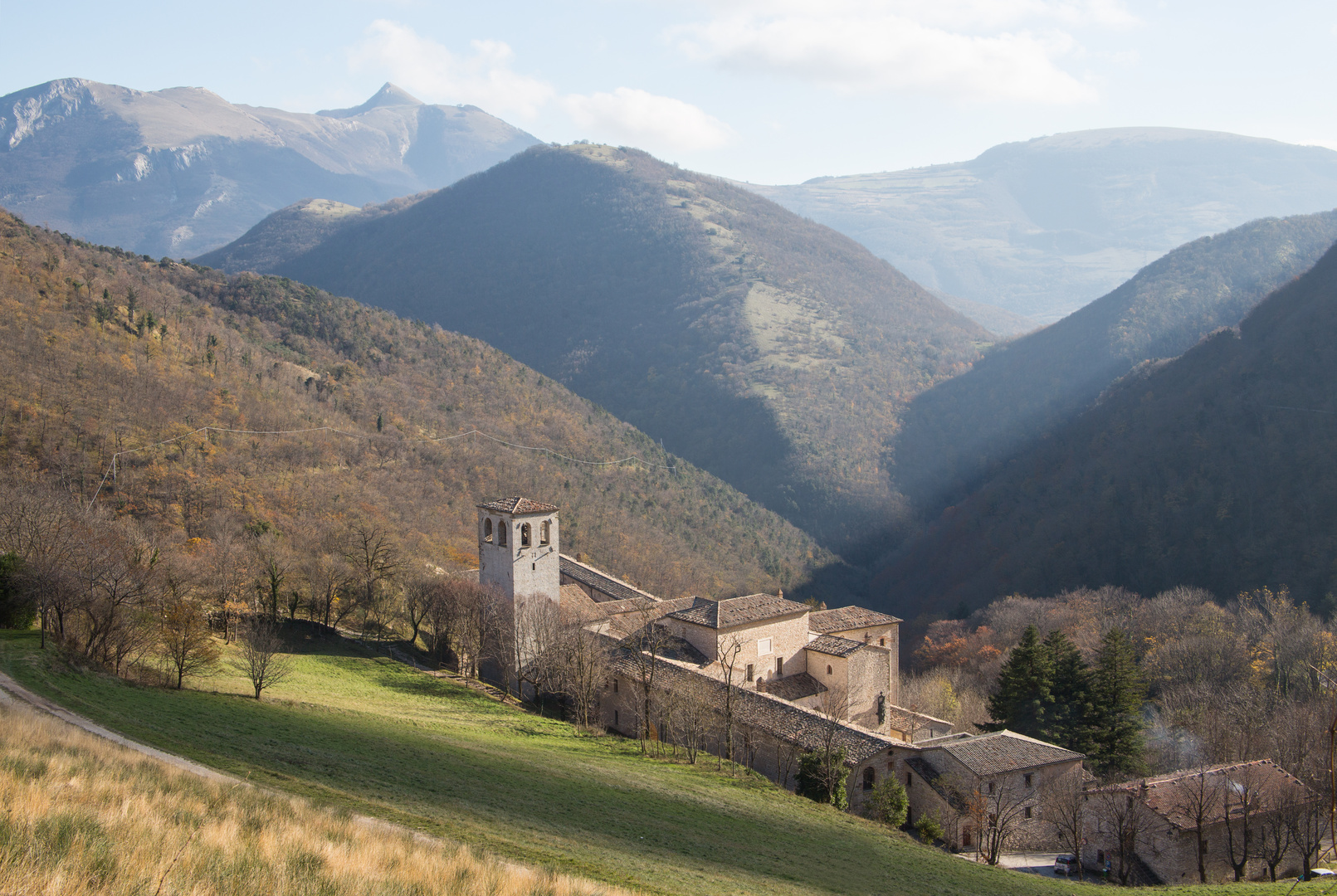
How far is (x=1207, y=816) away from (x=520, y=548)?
1070 inches

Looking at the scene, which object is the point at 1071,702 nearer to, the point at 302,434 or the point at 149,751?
the point at 149,751

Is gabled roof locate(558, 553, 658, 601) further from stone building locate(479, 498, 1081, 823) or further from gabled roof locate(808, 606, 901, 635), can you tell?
gabled roof locate(808, 606, 901, 635)

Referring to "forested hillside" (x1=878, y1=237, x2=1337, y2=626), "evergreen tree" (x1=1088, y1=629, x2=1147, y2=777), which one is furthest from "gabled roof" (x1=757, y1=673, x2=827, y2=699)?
"forested hillside" (x1=878, y1=237, x2=1337, y2=626)

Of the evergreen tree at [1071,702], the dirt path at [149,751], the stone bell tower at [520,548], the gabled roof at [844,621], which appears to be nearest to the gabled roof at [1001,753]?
the evergreen tree at [1071,702]

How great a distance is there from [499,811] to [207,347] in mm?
61988

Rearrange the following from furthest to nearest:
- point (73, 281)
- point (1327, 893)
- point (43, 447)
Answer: point (73, 281) < point (43, 447) < point (1327, 893)

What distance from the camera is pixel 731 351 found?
545 feet

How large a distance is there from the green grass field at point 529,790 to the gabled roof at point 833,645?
33.7 feet

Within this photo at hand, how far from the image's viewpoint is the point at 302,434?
63.6 meters

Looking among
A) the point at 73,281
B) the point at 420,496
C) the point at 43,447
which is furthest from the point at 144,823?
the point at 73,281

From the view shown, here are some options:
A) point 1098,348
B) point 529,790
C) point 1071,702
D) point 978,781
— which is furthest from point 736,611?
point 1098,348

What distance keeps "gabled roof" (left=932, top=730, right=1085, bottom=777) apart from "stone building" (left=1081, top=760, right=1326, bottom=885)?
3.11 metres

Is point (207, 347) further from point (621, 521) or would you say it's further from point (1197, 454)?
point (1197, 454)

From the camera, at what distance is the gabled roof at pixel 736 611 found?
36.2 metres
